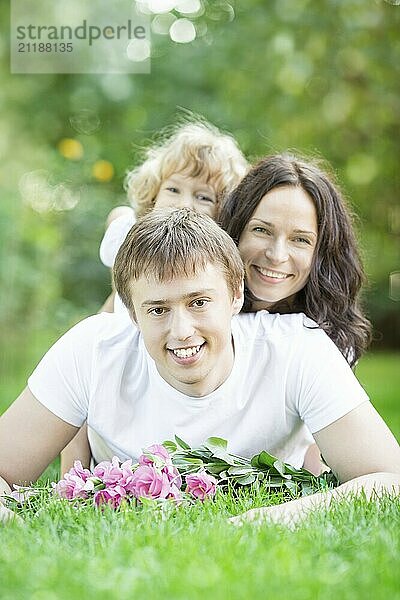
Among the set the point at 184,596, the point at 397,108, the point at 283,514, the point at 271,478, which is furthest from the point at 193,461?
the point at 397,108

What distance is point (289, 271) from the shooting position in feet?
11.6

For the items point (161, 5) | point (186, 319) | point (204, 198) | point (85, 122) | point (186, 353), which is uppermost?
point (161, 5)

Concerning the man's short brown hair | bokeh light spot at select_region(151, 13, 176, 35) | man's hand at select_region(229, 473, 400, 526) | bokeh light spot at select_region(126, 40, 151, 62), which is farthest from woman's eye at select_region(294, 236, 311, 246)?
bokeh light spot at select_region(151, 13, 176, 35)

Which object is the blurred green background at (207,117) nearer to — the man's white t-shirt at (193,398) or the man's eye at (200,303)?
the man's white t-shirt at (193,398)

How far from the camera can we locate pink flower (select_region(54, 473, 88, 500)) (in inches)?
113

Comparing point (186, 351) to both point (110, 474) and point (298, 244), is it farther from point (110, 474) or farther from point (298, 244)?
point (298, 244)

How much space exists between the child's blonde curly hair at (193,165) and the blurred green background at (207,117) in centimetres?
455

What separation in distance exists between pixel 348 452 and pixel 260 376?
1.30ft

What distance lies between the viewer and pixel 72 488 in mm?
2912

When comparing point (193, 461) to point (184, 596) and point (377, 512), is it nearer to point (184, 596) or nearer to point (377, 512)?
point (377, 512)

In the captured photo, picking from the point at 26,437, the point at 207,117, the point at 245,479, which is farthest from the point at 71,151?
the point at 245,479

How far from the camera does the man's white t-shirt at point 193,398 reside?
10.6 ft

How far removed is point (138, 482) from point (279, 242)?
1.08 m

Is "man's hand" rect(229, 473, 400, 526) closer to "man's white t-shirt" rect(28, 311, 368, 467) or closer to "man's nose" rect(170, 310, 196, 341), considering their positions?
"man's white t-shirt" rect(28, 311, 368, 467)
